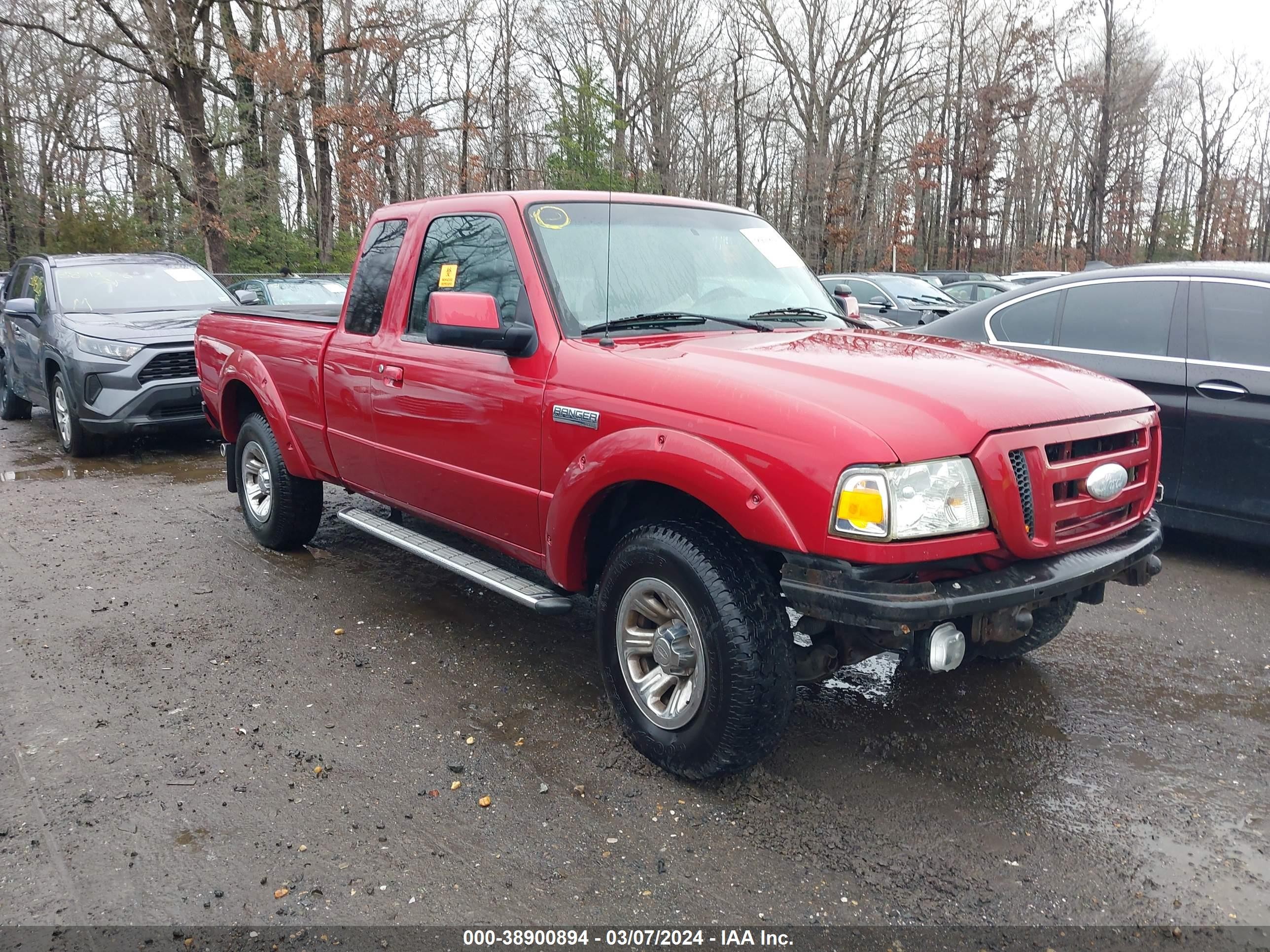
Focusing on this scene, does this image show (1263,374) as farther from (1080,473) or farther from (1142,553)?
(1080,473)

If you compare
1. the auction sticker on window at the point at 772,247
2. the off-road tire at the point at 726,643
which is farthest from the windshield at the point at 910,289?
the off-road tire at the point at 726,643

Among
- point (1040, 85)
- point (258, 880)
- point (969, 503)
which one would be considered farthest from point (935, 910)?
point (1040, 85)

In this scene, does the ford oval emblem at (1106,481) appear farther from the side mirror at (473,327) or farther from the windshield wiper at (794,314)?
the side mirror at (473,327)

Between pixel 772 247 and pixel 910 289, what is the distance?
12896 mm

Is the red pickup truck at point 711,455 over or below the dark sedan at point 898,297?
below

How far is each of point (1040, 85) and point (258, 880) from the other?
145ft

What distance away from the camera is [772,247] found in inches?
179

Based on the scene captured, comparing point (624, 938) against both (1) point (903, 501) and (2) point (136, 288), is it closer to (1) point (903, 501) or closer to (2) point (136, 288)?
(1) point (903, 501)

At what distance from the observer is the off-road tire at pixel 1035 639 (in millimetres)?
3662

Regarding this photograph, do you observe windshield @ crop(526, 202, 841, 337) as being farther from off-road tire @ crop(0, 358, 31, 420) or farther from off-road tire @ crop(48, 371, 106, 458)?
off-road tire @ crop(0, 358, 31, 420)

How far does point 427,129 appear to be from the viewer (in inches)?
1011

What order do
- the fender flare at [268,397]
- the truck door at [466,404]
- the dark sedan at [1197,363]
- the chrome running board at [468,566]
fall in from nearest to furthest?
1. the chrome running board at [468,566]
2. the truck door at [466,404]
3. the dark sedan at [1197,363]
4. the fender flare at [268,397]

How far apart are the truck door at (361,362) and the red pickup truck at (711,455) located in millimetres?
19

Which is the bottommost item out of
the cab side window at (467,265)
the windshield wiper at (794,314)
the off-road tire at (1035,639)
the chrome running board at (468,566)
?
the off-road tire at (1035,639)
